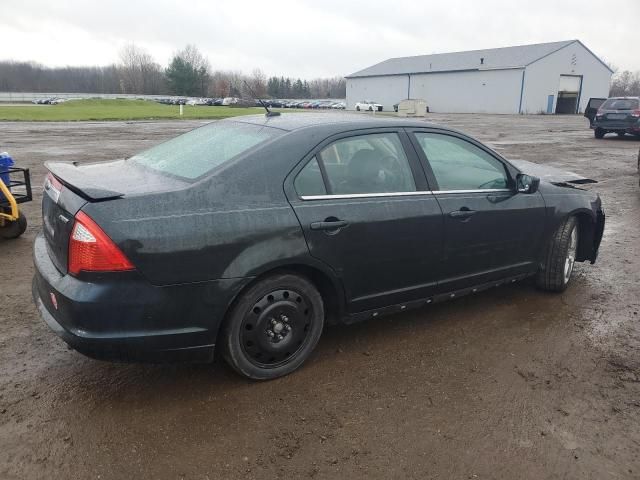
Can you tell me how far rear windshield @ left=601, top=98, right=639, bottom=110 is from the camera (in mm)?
20688

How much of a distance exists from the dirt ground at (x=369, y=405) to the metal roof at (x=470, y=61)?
59.1 metres

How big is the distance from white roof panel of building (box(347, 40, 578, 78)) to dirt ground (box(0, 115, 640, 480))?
194ft

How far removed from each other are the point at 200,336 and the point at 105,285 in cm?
58

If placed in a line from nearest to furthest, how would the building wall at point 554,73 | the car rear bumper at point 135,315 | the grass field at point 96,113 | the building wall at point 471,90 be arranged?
the car rear bumper at point 135,315
the grass field at point 96,113
the building wall at point 554,73
the building wall at point 471,90

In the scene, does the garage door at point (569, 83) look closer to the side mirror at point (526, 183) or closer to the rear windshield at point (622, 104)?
the rear windshield at point (622, 104)

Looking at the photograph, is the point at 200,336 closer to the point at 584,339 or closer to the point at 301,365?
the point at 301,365

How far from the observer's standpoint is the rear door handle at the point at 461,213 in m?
3.80

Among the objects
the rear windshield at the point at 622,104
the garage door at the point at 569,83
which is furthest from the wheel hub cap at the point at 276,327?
the garage door at the point at 569,83

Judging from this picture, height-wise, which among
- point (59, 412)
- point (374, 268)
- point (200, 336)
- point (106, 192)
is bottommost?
point (59, 412)

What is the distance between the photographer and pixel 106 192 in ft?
9.29

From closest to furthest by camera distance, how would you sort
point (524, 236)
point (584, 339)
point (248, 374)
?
point (248, 374), point (584, 339), point (524, 236)

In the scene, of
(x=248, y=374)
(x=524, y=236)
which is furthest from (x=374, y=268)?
(x=524, y=236)

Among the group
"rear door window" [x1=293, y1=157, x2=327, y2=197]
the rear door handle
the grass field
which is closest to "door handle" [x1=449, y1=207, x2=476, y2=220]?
the rear door handle

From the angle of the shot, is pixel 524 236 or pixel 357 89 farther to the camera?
→ pixel 357 89
